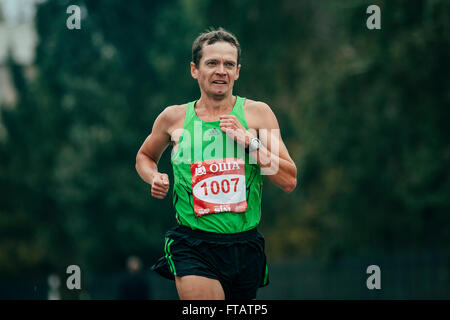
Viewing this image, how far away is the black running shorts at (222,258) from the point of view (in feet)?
14.9

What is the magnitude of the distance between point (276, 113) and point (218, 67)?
1674 centimetres

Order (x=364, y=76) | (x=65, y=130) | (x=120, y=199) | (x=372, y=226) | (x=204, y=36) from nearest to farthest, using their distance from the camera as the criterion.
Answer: (x=204, y=36) < (x=364, y=76) < (x=372, y=226) < (x=120, y=199) < (x=65, y=130)

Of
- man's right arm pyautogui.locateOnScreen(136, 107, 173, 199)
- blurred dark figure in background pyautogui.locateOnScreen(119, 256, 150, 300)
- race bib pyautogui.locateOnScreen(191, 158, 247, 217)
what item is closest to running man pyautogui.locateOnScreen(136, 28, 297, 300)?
race bib pyautogui.locateOnScreen(191, 158, 247, 217)

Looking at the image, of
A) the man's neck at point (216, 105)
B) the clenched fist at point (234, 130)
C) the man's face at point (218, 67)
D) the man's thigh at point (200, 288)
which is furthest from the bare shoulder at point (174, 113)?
the man's thigh at point (200, 288)

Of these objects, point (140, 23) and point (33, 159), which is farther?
point (33, 159)

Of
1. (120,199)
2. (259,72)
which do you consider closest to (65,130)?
(120,199)

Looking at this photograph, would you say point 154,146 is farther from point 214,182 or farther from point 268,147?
point 268,147

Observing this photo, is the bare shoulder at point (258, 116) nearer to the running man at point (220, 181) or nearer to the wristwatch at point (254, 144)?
the running man at point (220, 181)

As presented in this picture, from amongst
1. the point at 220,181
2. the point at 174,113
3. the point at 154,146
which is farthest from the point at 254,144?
the point at 154,146

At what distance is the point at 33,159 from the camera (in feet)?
76.0

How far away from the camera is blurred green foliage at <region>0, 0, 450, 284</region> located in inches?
591

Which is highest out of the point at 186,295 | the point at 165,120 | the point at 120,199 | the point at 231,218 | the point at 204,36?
the point at 120,199

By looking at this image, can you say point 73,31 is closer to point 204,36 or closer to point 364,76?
point 364,76

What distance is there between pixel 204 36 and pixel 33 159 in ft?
63.6
